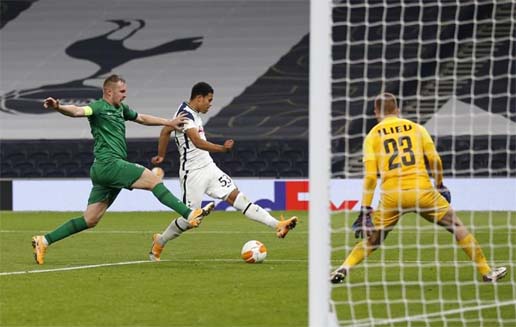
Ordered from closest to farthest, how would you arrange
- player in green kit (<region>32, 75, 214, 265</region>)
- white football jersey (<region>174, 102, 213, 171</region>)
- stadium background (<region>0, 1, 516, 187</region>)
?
player in green kit (<region>32, 75, 214, 265</region>), white football jersey (<region>174, 102, 213, 171</region>), stadium background (<region>0, 1, 516, 187</region>)

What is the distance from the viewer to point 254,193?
23438 millimetres

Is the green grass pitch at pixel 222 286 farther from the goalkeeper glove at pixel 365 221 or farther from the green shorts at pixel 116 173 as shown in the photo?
the green shorts at pixel 116 173

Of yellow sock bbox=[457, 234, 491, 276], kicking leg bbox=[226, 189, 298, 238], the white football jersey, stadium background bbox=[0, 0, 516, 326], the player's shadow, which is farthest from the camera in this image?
the player's shadow

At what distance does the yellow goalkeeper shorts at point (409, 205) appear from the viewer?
29.8 feet

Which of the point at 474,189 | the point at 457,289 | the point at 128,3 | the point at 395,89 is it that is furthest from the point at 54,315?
the point at 128,3

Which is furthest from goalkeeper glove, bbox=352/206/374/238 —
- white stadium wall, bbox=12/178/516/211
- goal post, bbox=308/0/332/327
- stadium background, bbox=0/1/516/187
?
stadium background, bbox=0/1/516/187

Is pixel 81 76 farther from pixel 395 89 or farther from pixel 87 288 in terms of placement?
pixel 87 288

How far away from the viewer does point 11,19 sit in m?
31.7

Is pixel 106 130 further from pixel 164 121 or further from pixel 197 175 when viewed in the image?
pixel 197 175

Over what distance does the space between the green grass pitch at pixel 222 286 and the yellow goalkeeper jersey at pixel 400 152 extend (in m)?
0.59

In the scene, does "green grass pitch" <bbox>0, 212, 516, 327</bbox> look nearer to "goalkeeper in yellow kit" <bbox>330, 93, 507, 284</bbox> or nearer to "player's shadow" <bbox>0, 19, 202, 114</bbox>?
"goalkeeper in yellow kit" <bbox>330, 93, 507, 284</bbox>

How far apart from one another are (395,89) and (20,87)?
34.1ft

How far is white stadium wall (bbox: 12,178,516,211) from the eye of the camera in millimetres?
21562

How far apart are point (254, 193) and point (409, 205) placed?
47.2 feet
